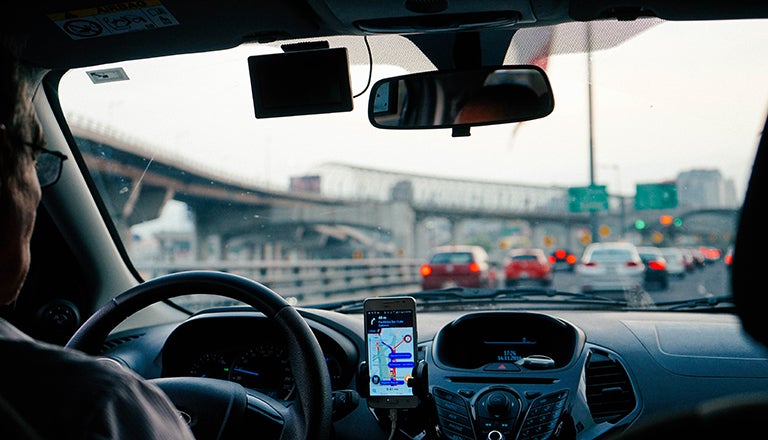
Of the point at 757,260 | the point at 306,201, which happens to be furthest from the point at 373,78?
the point at 306,201

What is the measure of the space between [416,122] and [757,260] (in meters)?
3.05

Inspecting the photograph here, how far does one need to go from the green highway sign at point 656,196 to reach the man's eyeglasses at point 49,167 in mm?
6233

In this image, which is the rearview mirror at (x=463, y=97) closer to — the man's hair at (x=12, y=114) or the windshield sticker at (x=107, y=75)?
the windshield sticker at (x=107, y=75)

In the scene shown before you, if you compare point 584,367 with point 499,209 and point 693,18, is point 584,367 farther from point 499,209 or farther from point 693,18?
point 499,209

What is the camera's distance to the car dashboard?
12.9ft

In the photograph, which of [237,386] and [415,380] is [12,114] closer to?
[237,386]

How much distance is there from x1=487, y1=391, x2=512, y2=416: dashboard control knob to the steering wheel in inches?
47.8

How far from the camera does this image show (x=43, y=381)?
1.45m

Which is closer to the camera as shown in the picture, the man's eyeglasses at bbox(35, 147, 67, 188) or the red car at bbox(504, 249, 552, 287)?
the man's eyeglasses at bbox(35, 147, 67, 188)

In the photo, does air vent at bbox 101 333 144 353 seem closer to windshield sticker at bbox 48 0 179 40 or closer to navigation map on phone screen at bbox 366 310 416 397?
navigation map on phone screen at bbox 366 310 416 397

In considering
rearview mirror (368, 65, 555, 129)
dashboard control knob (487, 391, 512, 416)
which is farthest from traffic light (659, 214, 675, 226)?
dashboard control knob (487, 391, 512, 416)

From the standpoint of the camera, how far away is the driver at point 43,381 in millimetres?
1403

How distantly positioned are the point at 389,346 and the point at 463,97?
1.26 meters

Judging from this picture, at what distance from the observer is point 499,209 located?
36.1m
